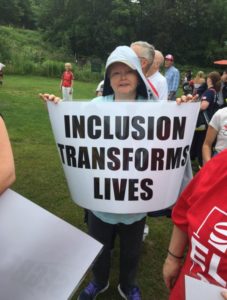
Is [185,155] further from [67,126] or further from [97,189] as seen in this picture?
[67,126]

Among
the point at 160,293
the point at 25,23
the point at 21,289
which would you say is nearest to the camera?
the point at 21,289

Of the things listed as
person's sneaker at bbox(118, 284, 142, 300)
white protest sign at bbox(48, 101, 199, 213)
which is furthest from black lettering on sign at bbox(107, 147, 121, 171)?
person's sneaker at bbox(118, 284, 142, 300)

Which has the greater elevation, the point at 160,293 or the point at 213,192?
the point at 213,192

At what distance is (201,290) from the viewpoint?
4.29ft

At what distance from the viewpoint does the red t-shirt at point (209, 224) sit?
1.35 m

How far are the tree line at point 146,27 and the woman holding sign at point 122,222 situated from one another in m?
43.2

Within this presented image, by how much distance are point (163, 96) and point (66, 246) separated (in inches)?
88.1

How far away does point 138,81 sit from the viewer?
2.27 metres

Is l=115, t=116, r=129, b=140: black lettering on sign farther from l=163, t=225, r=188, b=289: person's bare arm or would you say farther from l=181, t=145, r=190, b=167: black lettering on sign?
l=163, t=225, r=188, b=289: person's bare arm

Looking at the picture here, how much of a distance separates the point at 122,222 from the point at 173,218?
28.4 inches

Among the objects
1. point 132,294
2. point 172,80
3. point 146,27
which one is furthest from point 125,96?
point 146,27

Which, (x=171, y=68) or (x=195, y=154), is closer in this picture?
(x=195, y=154)

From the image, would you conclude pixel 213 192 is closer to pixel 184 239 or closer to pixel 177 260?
pixel 184 239

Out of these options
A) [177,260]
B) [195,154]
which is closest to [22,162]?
[195,154]
